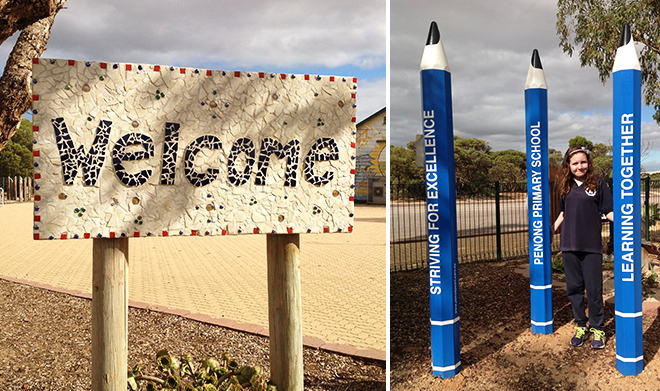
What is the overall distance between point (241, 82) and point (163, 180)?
822 mm

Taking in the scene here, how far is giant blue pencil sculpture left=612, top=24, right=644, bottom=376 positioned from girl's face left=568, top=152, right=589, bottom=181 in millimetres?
551

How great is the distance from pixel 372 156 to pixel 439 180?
26284 mm

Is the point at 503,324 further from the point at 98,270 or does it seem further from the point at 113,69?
the point at 113,69

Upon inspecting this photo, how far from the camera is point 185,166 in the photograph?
9.45ft

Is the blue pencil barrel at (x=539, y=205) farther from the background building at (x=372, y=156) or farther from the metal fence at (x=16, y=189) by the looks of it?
the metal fence at (x=16, y=189)

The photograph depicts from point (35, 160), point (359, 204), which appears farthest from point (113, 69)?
point (359, 204)

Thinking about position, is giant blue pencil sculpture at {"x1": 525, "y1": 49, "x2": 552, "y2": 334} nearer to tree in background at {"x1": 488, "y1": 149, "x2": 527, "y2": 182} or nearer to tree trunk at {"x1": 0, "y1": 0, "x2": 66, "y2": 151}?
tree trunk at {"x1": 0, "y1": 0, "x2": 66, "y2": 151}

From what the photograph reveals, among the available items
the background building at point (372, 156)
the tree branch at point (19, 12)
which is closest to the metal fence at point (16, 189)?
the background building at point (372, 156)

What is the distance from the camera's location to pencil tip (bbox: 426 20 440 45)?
11.5 feet

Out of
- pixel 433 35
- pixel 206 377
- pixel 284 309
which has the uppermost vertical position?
pixel 433 35

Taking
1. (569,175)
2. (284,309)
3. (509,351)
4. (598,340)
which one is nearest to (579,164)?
(569,175)

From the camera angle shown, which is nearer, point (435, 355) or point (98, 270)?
point (98, 270)

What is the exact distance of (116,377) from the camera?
2.85 metres

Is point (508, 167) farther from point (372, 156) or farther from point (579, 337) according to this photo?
point (579, 337)
